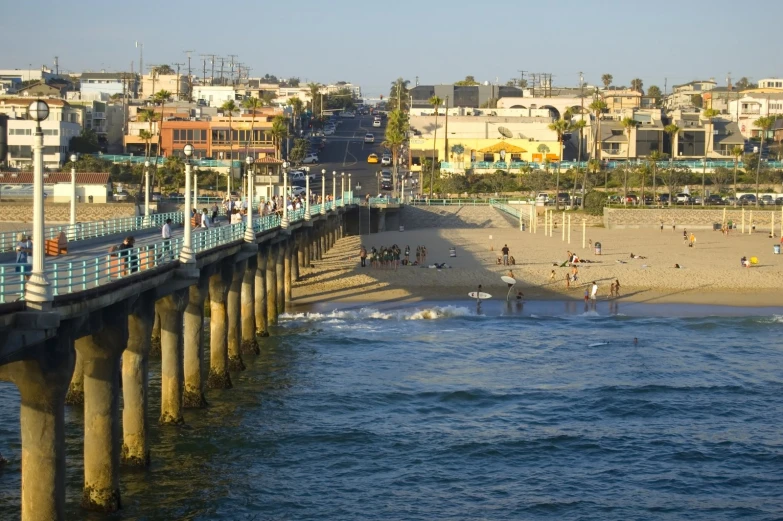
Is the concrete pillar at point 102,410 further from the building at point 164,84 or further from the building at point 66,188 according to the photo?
Result: the building at point 164,84

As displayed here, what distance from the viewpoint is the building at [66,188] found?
258ft

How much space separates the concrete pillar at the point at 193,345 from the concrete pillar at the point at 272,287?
1570 centimetres

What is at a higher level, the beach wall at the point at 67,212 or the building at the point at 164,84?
the building at the point at 164,84

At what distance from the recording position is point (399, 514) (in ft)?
75.3

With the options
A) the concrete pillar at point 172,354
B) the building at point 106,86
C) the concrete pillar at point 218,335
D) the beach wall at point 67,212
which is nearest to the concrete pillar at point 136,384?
the concrete pillar at point 172,354

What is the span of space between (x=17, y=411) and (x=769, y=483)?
19.2 m

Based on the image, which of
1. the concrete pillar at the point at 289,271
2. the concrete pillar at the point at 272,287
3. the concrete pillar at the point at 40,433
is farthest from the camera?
the concrete pillar at the point at 289,271

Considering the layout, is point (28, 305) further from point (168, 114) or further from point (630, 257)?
point (168, 114)

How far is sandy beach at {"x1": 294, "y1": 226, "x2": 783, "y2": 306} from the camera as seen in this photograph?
174 feet

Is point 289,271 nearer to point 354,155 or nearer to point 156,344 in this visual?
point 156,344

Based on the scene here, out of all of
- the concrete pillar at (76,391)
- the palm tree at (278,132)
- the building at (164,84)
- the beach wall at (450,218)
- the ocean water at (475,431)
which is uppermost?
the building at (164,84)

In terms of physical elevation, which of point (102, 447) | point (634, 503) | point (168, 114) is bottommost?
point (634, 503)

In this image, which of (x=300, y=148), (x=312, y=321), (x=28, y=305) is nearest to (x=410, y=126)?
(x=300, y=148)

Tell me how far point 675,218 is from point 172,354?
7045cm
